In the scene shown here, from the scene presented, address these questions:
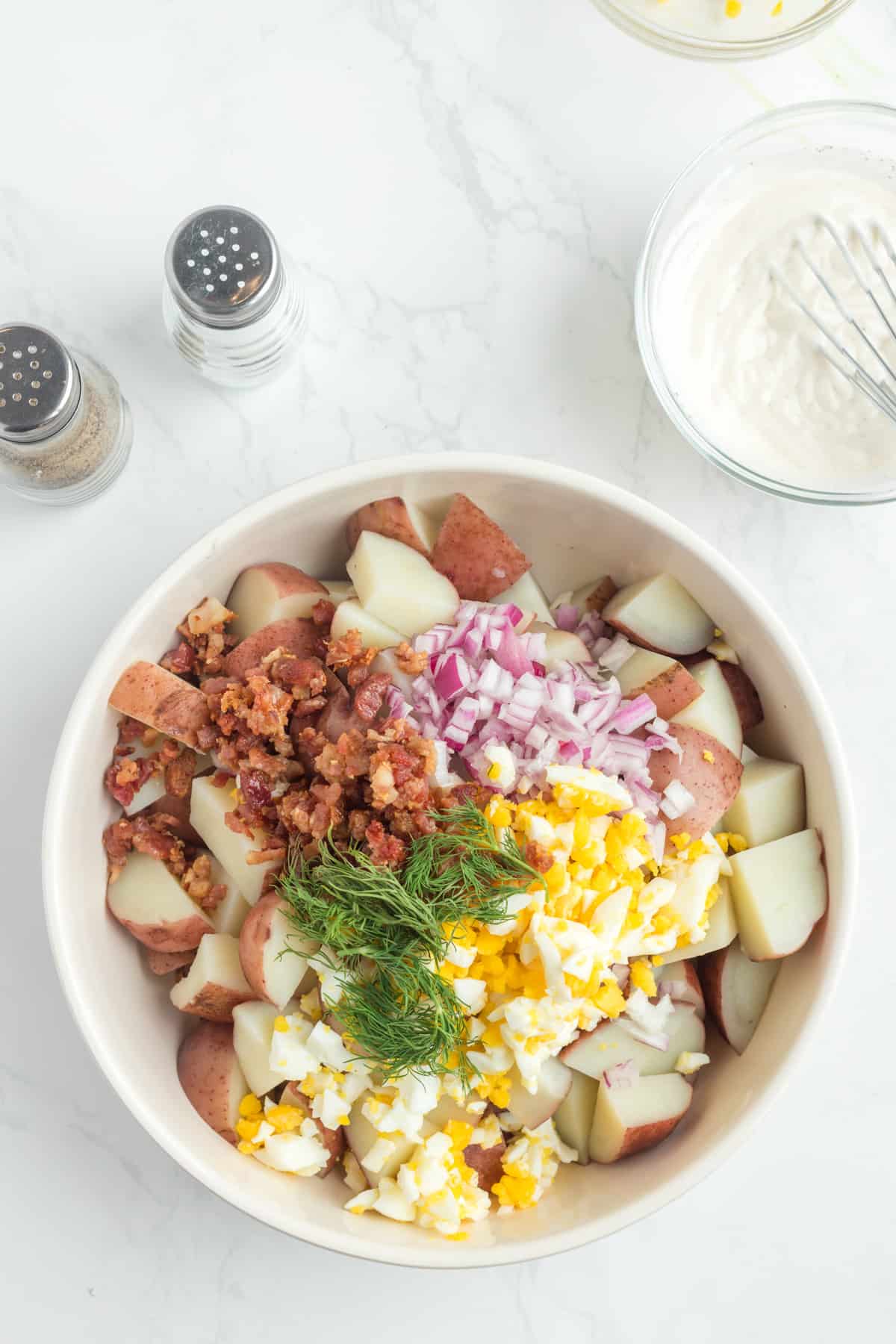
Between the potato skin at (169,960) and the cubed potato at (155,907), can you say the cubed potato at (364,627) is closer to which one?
the cubed potato at (155,907)

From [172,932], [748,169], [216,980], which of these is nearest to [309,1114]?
[216,980]

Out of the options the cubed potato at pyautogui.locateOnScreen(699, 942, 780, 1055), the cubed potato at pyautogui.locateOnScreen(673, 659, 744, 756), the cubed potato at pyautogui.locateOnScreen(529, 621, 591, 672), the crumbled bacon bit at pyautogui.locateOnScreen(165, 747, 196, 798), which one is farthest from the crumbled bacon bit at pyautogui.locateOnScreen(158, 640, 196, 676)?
the cubed potato at pyautogui.locateOnScreen(699, 942, 780, 1055)

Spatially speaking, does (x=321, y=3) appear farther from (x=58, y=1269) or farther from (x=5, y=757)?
(x=58, y=1269)

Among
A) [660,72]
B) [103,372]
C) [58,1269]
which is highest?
[660,72]

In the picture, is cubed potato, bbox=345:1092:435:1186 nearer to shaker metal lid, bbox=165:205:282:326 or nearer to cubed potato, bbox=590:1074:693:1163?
cubed potato, bbox=590:1074:693:1163

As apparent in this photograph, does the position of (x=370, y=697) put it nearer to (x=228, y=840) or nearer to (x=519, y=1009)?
(x=228, y=840)

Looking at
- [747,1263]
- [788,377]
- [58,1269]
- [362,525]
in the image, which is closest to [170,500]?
[362,525]
